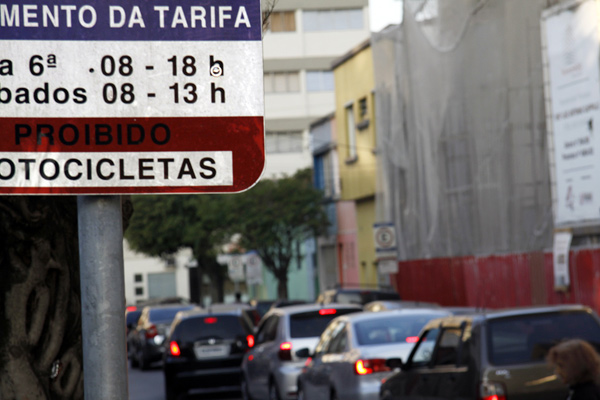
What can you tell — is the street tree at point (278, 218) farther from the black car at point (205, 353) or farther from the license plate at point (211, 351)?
the license plate at point (211, 351)

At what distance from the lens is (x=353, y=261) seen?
147ft

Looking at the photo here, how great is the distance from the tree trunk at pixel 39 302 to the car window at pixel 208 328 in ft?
49.7

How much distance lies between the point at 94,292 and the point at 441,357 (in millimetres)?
7833

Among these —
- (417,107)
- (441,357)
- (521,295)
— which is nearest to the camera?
(441,357)

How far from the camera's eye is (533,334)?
9.56 meters

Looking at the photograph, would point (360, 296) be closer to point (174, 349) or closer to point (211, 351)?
point (211, 351)

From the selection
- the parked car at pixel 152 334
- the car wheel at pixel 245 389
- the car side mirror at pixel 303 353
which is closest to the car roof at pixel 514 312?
the car side mirror at pixel 303 353

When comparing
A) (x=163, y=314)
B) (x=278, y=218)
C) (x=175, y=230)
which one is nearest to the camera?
(x=163, y=314)

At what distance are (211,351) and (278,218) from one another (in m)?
25.1

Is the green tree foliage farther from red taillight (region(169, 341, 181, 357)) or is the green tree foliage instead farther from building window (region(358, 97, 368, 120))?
red taillight (region(169, 341, 181, 357))

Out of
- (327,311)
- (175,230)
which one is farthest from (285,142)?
(327,311)

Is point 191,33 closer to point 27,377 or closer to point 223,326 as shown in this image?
point 27,377

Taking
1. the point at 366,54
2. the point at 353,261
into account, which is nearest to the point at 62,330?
the point at 366,54

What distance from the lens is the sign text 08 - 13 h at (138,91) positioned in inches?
111
